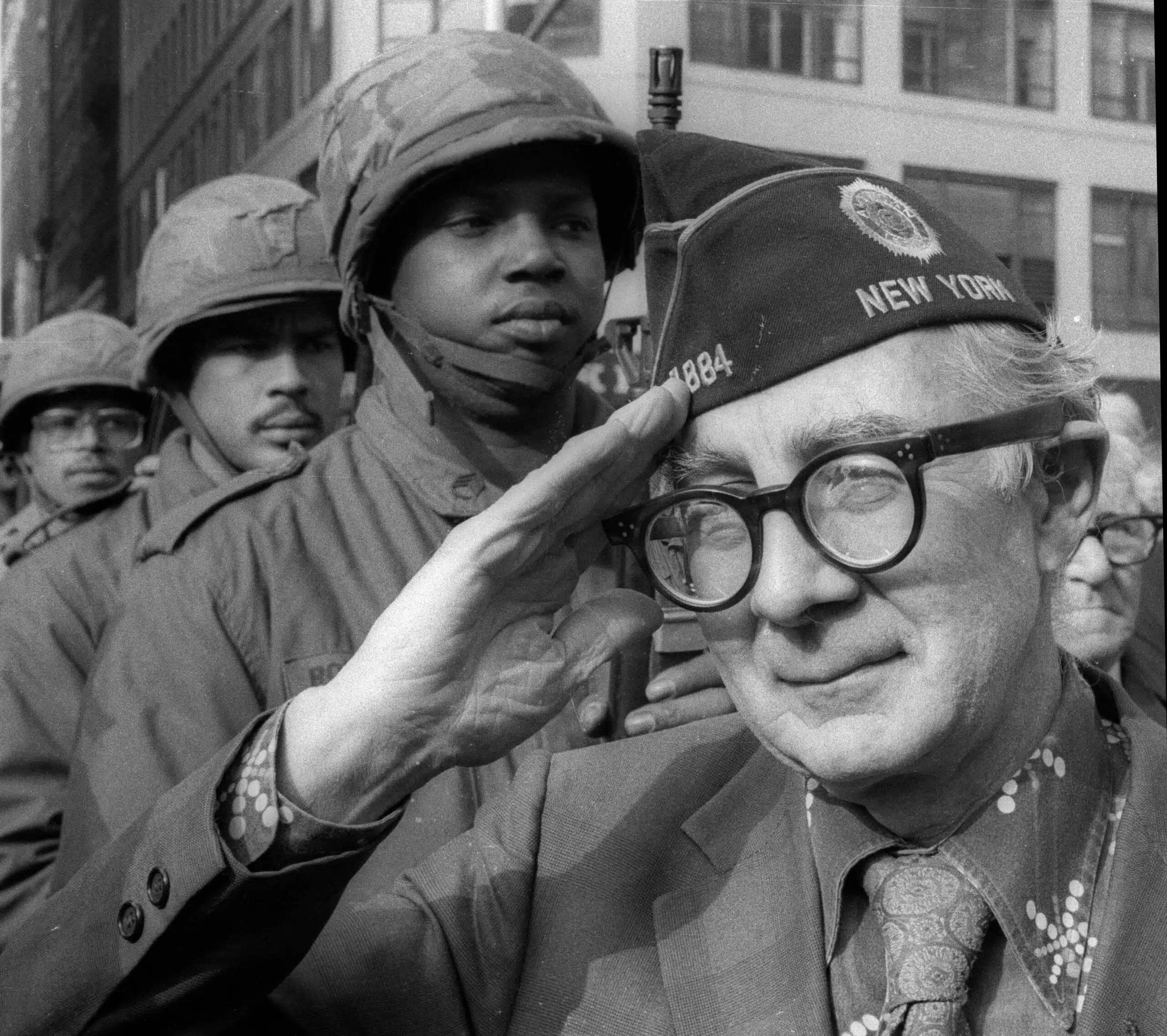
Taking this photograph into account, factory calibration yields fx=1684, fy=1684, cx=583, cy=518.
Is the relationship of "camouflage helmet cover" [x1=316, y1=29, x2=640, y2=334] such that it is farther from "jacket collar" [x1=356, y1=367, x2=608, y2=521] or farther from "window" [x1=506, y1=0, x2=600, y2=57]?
"window" [x1=506, y1=0, x2=600, y2=57]

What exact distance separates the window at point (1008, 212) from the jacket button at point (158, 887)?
1769mm

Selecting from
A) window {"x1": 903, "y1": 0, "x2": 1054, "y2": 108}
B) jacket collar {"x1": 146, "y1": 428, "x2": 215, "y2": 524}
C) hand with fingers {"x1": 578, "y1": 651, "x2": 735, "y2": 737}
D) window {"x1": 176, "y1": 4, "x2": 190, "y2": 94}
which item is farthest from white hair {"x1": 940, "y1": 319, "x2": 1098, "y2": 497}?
window {"x1": 176, "y1": 4, "x2": 190, "y2": 94}

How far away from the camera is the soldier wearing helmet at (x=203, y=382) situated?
3230 millimetres

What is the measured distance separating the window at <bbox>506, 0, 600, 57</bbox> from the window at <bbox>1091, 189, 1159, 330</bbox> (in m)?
1.15

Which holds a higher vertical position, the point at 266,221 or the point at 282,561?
the point at 266,221

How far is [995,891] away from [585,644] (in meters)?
0.52

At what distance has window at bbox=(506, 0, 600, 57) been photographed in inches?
142

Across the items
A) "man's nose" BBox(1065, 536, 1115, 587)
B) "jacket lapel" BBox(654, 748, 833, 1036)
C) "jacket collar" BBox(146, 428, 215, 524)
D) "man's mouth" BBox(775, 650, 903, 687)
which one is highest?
"man's mouth" BBox(775, 650, 903, 687)

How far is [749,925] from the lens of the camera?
188cm

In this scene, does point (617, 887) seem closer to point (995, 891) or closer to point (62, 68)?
point (995, 891)

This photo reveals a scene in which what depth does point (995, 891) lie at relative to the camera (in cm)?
177

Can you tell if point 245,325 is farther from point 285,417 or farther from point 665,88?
point 665,88

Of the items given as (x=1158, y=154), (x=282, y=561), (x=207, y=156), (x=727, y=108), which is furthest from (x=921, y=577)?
(x=207, y=156)

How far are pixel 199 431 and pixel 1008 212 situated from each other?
1838mm
